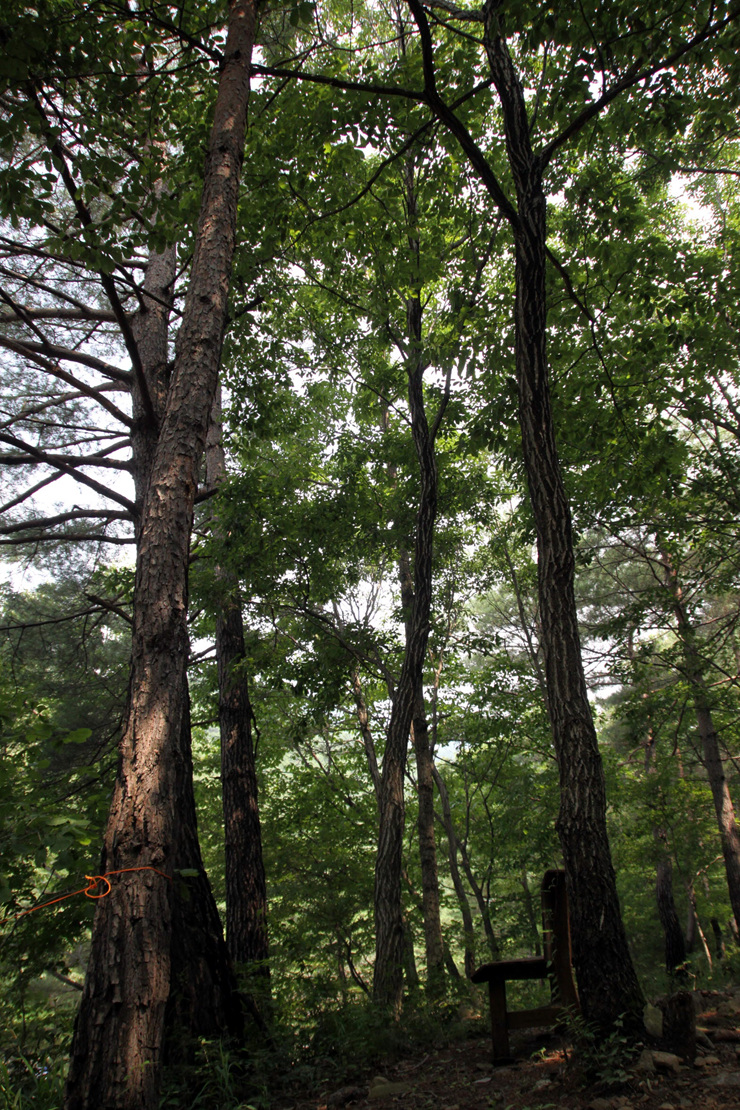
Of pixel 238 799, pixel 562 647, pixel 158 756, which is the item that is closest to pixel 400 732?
pixel 238 799

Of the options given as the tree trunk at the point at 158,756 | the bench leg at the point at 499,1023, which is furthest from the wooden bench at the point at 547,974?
the tree trunk at the point at 158,756

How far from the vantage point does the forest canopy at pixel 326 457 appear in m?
3.23

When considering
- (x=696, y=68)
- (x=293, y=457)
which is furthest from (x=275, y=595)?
(x=696, y=68)

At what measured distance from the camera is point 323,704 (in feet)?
26.9

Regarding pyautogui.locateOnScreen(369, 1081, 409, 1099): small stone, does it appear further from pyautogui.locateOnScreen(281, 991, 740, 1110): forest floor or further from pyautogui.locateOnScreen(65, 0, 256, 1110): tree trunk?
pyautogui.locateOnScreen(65, 0, 256, 1110): tree trunk

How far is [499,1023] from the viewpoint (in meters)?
3.95

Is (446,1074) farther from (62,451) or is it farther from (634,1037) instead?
(62,451)

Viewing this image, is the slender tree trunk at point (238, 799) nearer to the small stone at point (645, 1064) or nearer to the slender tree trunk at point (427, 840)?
the slender tree trunk at point (427, 840)

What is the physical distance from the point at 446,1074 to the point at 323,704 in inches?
185

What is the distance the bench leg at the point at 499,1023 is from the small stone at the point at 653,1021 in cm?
91

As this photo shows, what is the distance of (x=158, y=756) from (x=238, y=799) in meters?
4.91

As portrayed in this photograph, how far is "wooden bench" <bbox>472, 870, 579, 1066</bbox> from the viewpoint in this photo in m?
3.91

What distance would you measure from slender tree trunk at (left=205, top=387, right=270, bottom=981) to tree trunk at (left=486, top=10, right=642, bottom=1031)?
2871mm

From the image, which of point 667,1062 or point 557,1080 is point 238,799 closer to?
point 557,1080
